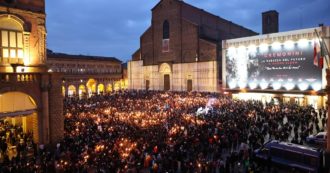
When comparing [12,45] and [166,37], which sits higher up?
[166,37]

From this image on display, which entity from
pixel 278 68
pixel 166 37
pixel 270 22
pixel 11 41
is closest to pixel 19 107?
pixel 11 41

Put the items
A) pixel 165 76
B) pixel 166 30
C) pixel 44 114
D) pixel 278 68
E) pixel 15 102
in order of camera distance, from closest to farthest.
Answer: pixel 15 102
pixel 44 114
pixel 278 68
pixel 166 30
pixel 165 76

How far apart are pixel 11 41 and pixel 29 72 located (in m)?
2.36

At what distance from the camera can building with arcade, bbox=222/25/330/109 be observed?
3300 centimetres

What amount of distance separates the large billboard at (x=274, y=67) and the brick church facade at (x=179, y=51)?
231 inches

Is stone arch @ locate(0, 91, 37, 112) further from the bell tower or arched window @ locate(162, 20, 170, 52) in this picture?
arched window @ locate(162, 20, 170, 52)

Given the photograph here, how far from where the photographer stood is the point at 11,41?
17.5m

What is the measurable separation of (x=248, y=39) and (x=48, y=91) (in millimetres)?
31303

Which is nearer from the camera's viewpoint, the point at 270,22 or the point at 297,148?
the point at 297,148

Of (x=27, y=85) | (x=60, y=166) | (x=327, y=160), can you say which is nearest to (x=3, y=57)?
(x=27, y=85)

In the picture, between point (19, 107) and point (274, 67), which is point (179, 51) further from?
point (19, 107)

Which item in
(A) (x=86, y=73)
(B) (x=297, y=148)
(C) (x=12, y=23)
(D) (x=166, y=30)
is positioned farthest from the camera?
(A) (x=86, y=73)

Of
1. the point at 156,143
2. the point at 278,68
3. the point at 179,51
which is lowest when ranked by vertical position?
the point at 156,143

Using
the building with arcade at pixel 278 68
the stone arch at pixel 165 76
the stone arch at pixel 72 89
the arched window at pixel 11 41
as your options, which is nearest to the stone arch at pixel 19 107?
the arched window at pixel 11 41
